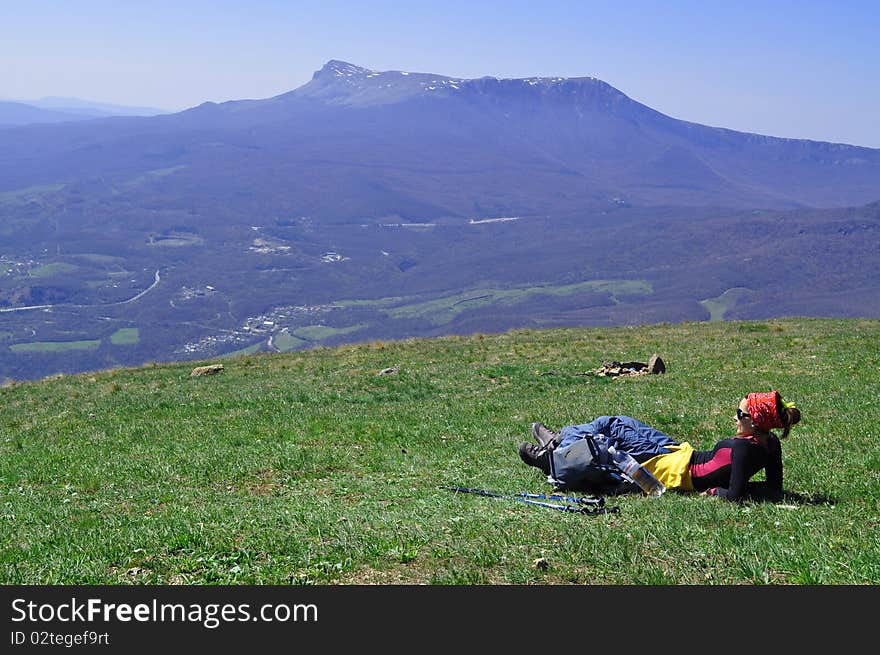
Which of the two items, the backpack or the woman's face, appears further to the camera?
the backpack

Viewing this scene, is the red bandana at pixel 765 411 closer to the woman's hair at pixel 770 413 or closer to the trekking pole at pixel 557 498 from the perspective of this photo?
the woman's hair at pixel 770 413

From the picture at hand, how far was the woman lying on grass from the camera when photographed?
9.66 metres

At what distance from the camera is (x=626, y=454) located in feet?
35.2

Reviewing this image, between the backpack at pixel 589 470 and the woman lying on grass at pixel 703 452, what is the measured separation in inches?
0.6

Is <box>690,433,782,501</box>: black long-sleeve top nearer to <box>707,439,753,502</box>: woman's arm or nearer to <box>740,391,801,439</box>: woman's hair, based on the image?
<box>707,439,753,502</box>: woman's arm

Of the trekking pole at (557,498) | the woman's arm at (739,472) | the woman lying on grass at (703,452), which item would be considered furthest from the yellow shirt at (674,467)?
the trekking pole at (557,498)

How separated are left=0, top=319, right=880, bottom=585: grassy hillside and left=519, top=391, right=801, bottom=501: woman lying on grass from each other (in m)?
0.36

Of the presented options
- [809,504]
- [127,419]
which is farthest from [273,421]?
[809,504]

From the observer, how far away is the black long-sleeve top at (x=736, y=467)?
9578 millimetres

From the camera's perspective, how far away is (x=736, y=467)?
959cm

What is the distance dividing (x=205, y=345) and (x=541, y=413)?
166m

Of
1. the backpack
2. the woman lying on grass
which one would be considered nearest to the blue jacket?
the woman lying on grass

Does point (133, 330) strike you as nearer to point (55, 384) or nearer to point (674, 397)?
point (55, 384)

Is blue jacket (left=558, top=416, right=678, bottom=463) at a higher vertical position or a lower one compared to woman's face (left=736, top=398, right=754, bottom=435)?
lower
